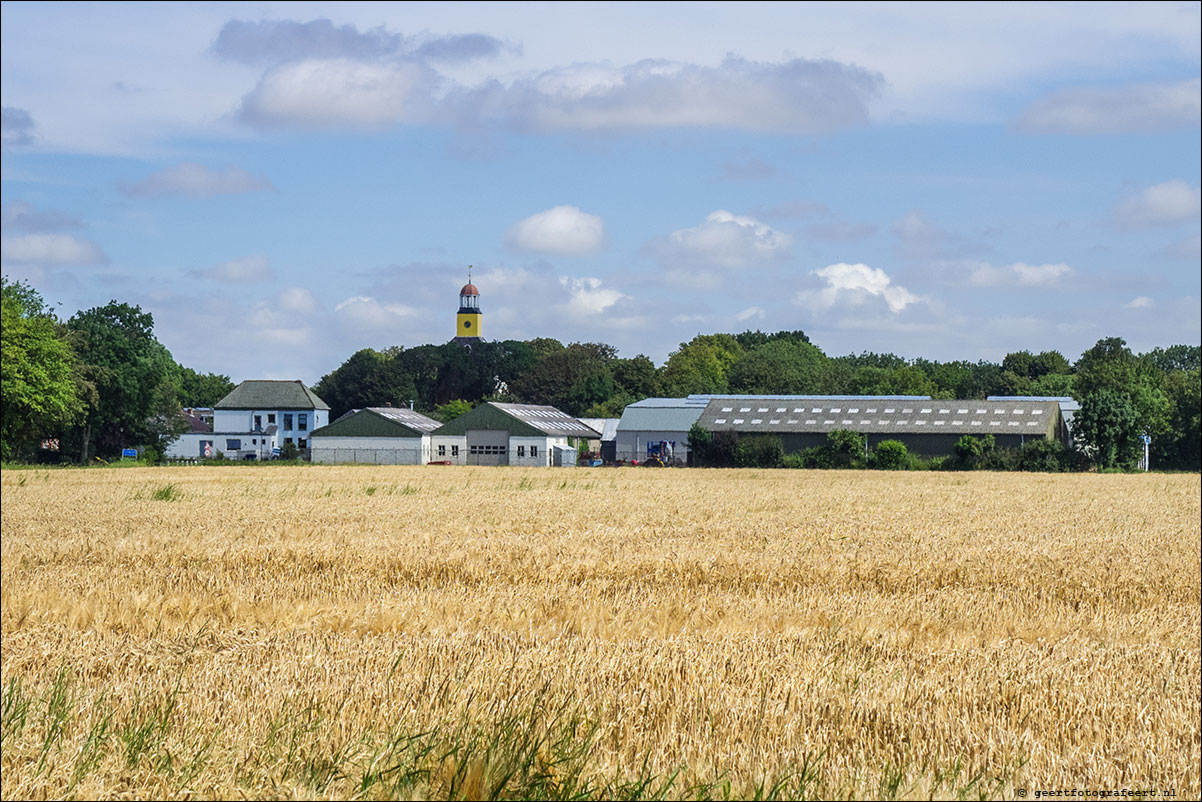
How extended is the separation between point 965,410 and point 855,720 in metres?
99.9

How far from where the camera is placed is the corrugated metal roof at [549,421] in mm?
120062

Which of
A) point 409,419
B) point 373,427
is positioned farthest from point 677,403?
point 373,427

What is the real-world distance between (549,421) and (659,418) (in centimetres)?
1402

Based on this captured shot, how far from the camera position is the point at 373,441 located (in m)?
119

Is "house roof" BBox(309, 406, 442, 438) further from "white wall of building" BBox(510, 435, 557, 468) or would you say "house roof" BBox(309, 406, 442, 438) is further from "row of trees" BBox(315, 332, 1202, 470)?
"row of trees" BBox(315, 332, 1202, 470)

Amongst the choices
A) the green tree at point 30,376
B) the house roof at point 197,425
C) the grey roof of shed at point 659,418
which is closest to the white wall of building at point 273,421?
the house roof at point 197,425

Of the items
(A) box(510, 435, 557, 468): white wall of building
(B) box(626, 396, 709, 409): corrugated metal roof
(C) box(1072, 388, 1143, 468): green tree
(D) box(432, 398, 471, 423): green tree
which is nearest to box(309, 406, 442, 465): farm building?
(A) box(510, 435, 557, 468): white wall of building

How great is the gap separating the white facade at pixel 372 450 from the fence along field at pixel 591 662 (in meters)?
92.2

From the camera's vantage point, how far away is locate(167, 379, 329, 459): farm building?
141500mm

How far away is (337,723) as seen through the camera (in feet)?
21.5

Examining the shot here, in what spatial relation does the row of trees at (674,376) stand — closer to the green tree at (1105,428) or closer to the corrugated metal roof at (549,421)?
the corrugated metal roof at (549,421)

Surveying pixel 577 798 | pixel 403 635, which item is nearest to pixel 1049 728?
pixel 577 798

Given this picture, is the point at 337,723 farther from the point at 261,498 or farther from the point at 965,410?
the point at 965,410

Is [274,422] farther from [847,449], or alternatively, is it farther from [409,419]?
[847,449]
